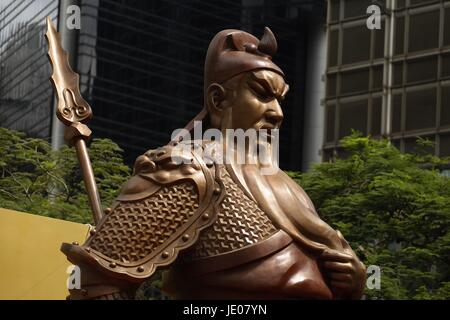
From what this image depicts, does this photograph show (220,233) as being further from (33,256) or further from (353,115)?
(353,115)

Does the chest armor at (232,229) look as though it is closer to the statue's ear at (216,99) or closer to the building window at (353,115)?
the statue's ear at (216,99)

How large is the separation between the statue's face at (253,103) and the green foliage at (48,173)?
12.1 m

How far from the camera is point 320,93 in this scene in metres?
55.7

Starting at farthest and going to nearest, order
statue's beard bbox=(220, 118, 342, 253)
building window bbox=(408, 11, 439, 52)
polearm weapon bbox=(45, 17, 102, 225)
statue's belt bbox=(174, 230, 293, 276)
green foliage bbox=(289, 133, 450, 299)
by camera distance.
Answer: building window bbox=(408, 11, 439, 52), green foliage bbox=(289, 133, 450, 299), polearm weapon bbox=(45, 17, 102, 225), statue's beard bbox=(220, 118, 342, 253), statue's belt bbox=(174, 230, 293, 276)

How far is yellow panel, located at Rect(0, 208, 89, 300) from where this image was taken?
43.9 ft

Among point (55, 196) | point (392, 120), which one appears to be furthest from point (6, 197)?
point (392, 120)

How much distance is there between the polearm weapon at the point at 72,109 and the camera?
405 inches

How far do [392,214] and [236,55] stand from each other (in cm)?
1328

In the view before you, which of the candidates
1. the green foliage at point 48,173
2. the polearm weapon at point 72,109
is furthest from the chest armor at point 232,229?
the green foliage at point 48,173

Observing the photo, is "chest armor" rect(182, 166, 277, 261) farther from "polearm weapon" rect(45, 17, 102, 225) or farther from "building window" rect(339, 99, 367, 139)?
"building window" rect(339, 99, 367, 139)

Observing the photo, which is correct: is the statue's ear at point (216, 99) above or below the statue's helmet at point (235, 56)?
below
